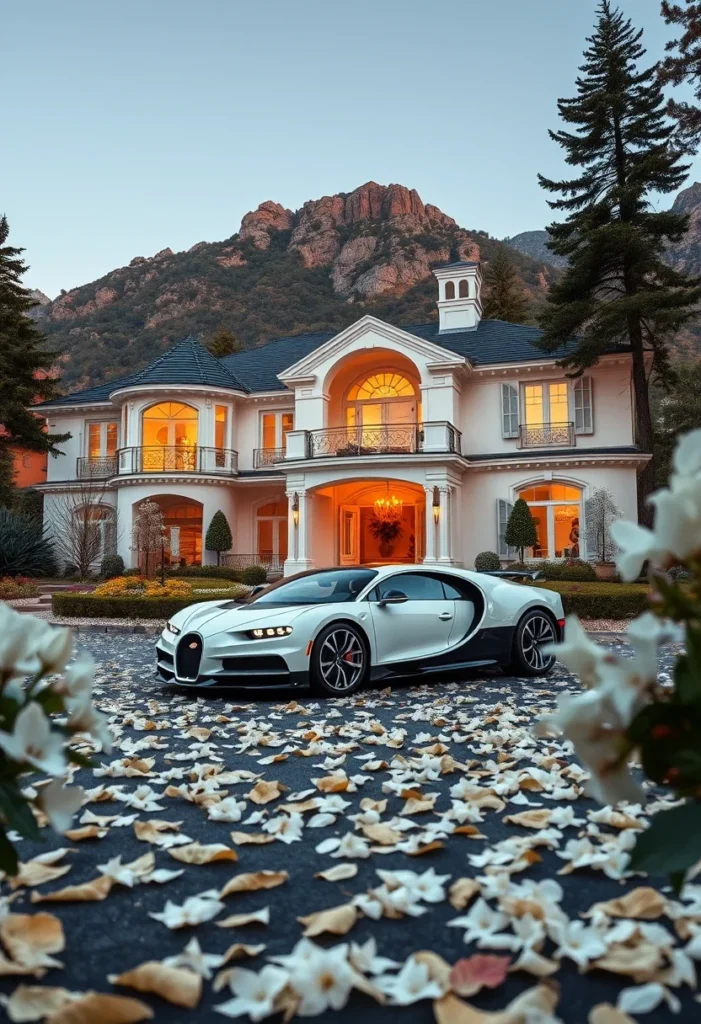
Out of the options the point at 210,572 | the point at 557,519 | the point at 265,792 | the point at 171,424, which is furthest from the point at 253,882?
the point at 171,424

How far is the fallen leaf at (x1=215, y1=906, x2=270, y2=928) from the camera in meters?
2.36

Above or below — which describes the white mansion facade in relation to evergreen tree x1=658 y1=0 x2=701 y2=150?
below

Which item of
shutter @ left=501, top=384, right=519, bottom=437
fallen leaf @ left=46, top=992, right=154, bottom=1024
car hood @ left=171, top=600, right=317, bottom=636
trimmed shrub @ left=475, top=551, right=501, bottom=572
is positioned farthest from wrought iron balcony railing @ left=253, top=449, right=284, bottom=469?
fallen leaf @ left=46, top=992, right=154, bottom=1024

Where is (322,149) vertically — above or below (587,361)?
above

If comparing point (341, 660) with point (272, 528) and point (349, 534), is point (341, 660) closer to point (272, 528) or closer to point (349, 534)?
point (349, 534)

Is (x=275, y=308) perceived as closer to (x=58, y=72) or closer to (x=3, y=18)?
(x=58, y=72)

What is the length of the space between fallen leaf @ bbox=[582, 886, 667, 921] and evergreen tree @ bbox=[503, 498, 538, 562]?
19.8 metres

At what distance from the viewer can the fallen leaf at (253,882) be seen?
2633 millimetres

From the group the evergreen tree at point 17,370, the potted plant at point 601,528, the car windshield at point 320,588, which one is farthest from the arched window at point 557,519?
the evergreen tree at point 17,370

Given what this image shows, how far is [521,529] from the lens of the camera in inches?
863

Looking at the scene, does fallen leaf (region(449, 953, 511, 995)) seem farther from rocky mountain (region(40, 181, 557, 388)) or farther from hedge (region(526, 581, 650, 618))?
rocky mountain (region(40, 181, 557, 388))

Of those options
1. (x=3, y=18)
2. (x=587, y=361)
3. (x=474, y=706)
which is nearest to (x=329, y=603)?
(x=474, y=706)

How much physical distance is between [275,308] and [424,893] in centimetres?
6947

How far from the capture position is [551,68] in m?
28.0
